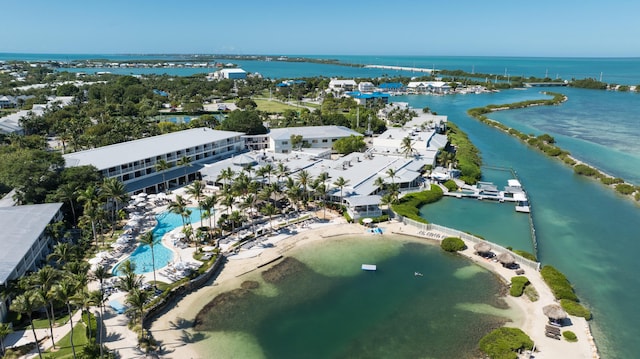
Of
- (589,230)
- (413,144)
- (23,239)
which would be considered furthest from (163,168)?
(589,230)

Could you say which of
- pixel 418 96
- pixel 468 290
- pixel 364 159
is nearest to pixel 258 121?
pixel 364 159

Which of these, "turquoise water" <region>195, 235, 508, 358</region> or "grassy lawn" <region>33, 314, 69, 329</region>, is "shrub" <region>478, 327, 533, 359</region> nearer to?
"turquoise water" <region>195, 235, 508, 358</region>

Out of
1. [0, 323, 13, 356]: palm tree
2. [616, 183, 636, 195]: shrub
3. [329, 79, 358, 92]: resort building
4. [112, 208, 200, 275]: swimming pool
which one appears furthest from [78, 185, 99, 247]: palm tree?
[329, 79, 358, 92]: resort building

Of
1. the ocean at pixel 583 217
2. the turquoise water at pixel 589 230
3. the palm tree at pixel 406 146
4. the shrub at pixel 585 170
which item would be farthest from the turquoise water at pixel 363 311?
the shrub at pixel 585 170

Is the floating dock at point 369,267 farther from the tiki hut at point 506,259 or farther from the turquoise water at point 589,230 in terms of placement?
the turquoise water at point 589,230

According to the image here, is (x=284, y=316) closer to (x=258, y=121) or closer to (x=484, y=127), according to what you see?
(x=258, y=121)

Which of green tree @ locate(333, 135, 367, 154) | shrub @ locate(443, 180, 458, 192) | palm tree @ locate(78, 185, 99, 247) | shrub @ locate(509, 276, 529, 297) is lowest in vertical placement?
shrub @ locate(509, 276, 529, 297)
